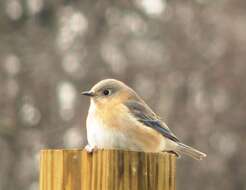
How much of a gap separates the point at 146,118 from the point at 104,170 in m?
2.68

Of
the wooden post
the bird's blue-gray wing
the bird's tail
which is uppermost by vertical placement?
the bird's blue-gray wing

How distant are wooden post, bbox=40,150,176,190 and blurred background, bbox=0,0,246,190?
1218cm

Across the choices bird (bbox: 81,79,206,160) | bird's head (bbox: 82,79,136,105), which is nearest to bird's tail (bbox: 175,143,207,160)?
bird (bbox: 81,79,206,160)

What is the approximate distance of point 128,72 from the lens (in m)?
18.3

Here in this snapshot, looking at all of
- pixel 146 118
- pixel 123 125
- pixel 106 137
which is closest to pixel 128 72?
pixel 146 118

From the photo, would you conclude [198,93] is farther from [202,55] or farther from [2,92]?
[2,92]

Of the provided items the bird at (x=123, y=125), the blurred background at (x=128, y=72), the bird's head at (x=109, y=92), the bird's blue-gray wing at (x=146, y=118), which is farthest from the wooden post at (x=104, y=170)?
the blurred background at (x=128, y=72)

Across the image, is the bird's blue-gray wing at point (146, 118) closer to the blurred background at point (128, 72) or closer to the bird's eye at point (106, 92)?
the bird's eye at point (106, 92)

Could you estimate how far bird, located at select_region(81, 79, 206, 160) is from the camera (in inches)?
235

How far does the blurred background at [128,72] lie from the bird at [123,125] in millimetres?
9782

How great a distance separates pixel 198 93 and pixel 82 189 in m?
14.9

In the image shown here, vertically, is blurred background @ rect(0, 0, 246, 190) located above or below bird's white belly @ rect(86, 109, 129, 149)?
above

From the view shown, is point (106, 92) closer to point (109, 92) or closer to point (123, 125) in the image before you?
point (109, 92)

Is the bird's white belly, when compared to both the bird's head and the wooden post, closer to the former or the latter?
the bird's head
